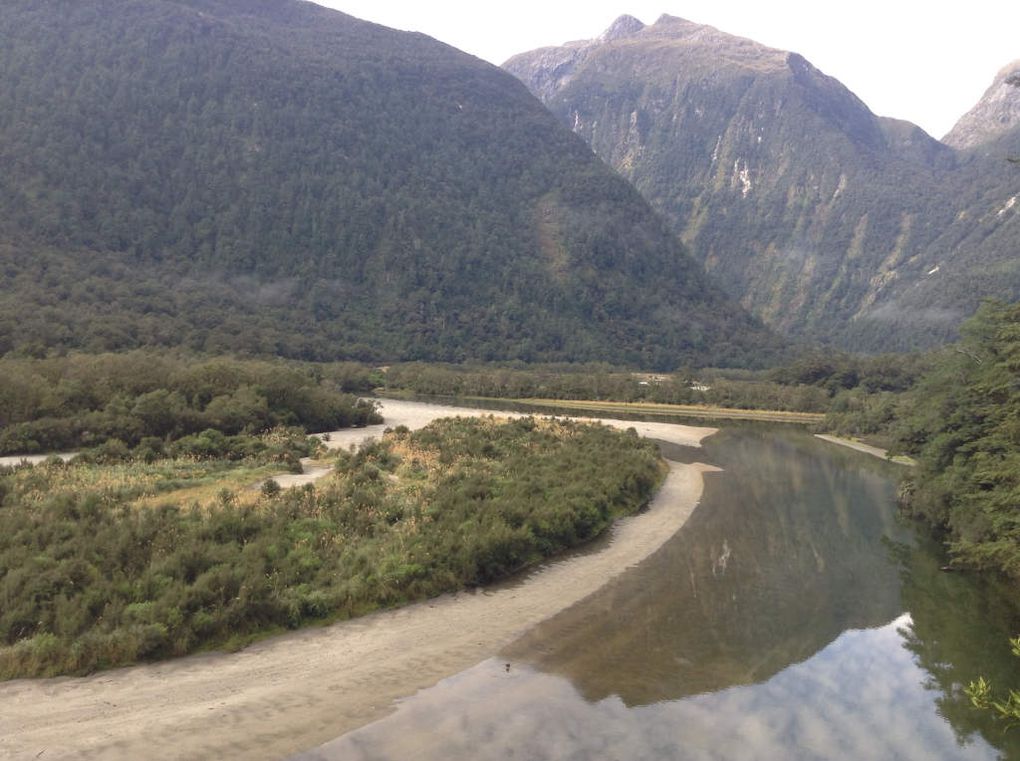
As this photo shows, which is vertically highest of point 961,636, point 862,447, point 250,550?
point 961,636

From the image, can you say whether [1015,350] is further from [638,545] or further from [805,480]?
[805,480]

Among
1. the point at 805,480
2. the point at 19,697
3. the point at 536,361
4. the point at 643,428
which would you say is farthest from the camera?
the point at 536,361

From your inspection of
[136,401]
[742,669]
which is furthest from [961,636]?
[136,401]

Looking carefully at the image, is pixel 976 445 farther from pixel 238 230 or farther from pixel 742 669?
pixel 238 230

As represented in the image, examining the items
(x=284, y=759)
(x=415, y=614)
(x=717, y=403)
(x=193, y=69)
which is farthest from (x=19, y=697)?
(x=193, y=69)

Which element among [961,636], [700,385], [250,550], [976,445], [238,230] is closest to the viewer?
[250,550]

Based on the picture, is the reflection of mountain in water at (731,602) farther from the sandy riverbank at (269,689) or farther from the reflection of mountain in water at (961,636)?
the sandy riverbank at (269,689)

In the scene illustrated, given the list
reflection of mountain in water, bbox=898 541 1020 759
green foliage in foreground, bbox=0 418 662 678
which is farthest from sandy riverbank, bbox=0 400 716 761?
reflection of mountain in water, bbox=898 541 1020 759
